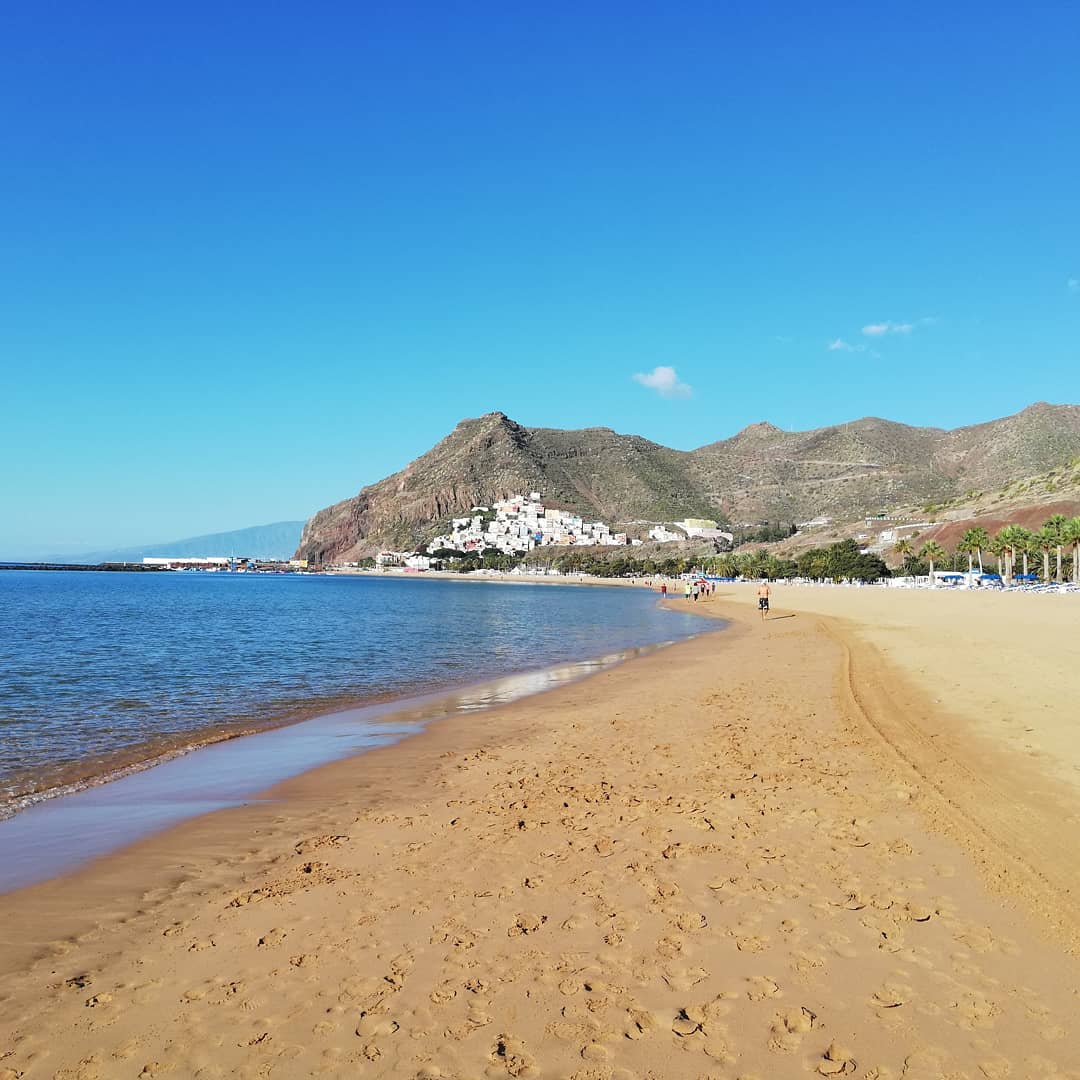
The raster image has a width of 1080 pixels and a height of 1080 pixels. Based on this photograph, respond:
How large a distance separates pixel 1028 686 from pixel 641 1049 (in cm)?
1385

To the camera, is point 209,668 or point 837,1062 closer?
point 837,1062

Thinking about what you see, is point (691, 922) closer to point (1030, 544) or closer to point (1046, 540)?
point (1046, 540)

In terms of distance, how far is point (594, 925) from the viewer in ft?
18.0

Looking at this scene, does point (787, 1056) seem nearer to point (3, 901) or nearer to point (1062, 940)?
point (1062, 940)

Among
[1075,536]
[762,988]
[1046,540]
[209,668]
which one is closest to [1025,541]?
[1046,540]

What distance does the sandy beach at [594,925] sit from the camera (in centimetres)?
407

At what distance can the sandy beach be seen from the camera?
407 centimetres

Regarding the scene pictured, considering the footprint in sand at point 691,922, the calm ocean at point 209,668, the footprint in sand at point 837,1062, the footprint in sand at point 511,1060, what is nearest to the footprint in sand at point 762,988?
the footprint in sand at point 837,1062

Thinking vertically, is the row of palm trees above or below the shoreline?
above

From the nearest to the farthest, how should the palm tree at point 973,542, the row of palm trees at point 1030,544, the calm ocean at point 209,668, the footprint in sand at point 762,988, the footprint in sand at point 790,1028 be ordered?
the footprint in sand at point 790,1028 < the footprint in sand at point 762,988 < the calm ocean at point 209,668 < the row of palm trees at point 1030,544 < the palm tree at point 973,542

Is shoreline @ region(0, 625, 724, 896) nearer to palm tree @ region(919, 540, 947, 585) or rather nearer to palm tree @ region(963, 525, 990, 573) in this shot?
palm tree @ region(963, 525, 990, 573)

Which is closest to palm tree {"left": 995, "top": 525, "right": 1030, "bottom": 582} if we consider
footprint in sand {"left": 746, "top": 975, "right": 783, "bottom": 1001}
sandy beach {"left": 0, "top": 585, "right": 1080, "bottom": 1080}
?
sandy beach {"left": 0, "top": 585, "right": 1080, "bottom": 1080}

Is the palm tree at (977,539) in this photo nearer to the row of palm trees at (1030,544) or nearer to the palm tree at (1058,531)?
the row of palm trees at (1030,544)

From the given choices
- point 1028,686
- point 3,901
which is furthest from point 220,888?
point 1028,686
